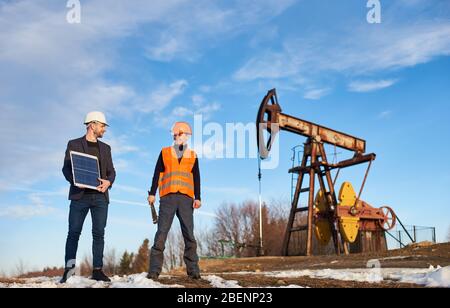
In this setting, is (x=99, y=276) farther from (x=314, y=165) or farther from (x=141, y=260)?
(x=141, y=260)

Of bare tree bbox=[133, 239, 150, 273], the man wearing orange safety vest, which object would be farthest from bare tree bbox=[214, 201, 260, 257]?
the man wearing orange safety vest

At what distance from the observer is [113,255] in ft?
184

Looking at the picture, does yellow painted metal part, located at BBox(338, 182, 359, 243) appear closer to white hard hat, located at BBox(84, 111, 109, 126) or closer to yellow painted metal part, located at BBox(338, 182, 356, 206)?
yellow painted metal part, located at BBox(338, 182, 356, 206)

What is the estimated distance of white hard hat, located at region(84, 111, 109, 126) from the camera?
6191 millimetres

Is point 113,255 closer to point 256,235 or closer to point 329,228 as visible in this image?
point 256,235

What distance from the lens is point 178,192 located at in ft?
20.2

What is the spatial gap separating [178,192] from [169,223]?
39 centimetres

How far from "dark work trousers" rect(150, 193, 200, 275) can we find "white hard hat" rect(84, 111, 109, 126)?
119 centimetres

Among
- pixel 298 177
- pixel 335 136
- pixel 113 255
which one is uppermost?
pixel 335 136

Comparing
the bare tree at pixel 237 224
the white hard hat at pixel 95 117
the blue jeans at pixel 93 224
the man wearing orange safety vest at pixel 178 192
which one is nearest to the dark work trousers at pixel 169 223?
the man wearing orange safety vest at pixel 178 192

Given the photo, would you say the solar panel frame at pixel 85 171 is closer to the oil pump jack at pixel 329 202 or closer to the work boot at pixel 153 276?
the work boot at pixel 153 276

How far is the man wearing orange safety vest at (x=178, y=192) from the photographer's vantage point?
6113 mm
